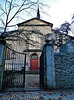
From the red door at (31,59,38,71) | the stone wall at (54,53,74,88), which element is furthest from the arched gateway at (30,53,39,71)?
the stone wall at (54,53,74,88)

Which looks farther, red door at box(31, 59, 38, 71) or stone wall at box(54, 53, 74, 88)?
red door at box(31, 59, 38, 71)

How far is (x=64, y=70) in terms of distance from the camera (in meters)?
4.23

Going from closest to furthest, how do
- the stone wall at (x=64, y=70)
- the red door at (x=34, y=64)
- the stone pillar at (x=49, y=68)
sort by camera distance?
the stone pillar at (x=49, y=68)
the stone wall at (x=64, y=70)
the red door at (x=34, y=64)

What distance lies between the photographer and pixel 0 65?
12.8 feet

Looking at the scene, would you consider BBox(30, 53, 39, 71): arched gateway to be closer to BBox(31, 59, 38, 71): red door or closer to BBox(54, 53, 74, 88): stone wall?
BBox(31, 59, 38, 71): red door

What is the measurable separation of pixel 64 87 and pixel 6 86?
3.29 metres

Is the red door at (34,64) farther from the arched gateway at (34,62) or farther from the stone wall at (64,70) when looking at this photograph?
the stone wall at (64,70)

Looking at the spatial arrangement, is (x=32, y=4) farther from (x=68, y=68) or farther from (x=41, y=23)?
(x=41, y=23)

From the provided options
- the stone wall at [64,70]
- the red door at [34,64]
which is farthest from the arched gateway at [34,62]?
the stone wall at [64,70]

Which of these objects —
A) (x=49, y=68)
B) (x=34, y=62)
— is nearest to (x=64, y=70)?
(x=49, y=68)

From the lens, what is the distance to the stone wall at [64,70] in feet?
13.4

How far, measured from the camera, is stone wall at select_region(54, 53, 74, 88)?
4.08 m

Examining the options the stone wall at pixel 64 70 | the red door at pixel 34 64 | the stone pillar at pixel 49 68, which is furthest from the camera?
the red door at pixel 34 64

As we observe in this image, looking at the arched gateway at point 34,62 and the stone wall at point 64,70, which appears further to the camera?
the arched gateway at point 34,62
